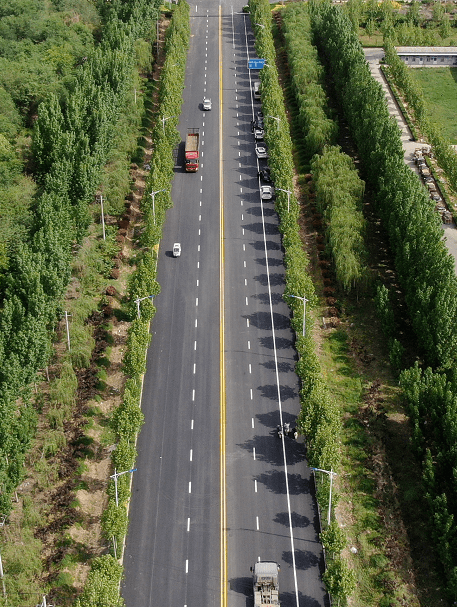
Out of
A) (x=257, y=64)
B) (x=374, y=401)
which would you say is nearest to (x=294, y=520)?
(x=374, y=401)

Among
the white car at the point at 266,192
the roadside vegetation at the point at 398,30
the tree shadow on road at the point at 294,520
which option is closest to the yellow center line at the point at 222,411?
the tree shadow on road at the point at 294,520

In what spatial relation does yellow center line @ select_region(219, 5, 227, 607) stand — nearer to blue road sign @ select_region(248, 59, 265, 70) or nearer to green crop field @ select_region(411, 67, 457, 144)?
blue road sign @ select_region(248, 59, 265, 70)

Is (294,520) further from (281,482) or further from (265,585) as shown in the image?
(265,585)

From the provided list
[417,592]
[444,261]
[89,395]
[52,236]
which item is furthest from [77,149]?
[417,592]

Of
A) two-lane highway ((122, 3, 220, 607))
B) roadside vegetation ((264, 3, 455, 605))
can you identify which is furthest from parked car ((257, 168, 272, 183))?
two-lane highway ((122, 3, 220, 607))

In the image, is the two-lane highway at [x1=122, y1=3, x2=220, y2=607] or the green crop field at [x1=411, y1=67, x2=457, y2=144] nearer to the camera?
the two-lane highway at [x1=122, y1=3, x2=220, y2=607]
